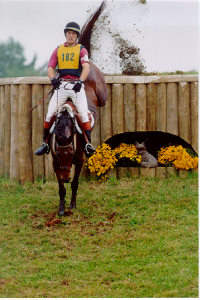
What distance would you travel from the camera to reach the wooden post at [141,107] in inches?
351

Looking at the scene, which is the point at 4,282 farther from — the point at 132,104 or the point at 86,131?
the point at 132,104

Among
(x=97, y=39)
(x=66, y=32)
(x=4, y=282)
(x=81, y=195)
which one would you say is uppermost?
(x=97, y=39)

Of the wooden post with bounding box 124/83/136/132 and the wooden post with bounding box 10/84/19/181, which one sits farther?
the wooden post with bounding box 10/84/19/181

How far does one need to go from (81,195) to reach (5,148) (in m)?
2.89

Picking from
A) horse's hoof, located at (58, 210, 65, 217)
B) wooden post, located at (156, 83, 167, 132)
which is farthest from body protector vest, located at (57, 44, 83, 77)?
wooden post, located at (156, 83, 167, 132)

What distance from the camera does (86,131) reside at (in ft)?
19.9

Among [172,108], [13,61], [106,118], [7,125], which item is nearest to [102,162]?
[106,118]

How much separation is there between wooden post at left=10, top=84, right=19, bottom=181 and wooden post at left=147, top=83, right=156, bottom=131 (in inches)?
127

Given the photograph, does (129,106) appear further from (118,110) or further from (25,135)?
(25,135)

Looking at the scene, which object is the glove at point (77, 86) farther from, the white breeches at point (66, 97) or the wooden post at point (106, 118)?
the wooden post at point (106, 118)

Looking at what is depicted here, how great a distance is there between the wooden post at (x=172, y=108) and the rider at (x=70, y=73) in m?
3.42

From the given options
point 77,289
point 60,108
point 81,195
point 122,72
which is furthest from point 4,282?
point 122,72

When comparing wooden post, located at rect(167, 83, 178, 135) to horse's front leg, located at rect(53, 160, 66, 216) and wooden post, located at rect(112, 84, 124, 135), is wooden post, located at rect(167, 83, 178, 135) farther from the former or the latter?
horse's front leg, located at rect(53, 160, 66, 216)

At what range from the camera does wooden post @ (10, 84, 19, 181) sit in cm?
912
